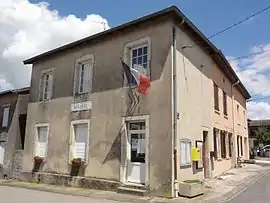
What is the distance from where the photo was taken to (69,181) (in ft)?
42.7

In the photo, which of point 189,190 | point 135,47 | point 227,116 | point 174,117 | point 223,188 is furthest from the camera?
point 227,116

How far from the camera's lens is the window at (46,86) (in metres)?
15.7

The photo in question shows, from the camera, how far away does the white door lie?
433 inches

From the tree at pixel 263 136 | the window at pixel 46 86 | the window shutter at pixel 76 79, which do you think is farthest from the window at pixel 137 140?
the tree at pixel 263 136

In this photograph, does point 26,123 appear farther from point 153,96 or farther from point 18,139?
point 153,96

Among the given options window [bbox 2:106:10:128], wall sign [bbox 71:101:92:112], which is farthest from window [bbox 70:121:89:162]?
window [bbox 2:106:10:128]

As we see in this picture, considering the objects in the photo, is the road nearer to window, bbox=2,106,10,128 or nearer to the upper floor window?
the upper floor window

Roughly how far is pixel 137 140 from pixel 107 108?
79.1 inches

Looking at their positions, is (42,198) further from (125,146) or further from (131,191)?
(125,146)

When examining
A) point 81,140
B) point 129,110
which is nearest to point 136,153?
point 129,110

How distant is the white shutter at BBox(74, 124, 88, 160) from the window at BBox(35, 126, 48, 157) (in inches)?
89.1

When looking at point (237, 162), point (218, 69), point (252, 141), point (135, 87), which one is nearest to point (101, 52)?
point (135, 87)

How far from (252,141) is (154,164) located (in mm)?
35372

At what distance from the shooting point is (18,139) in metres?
17.2
